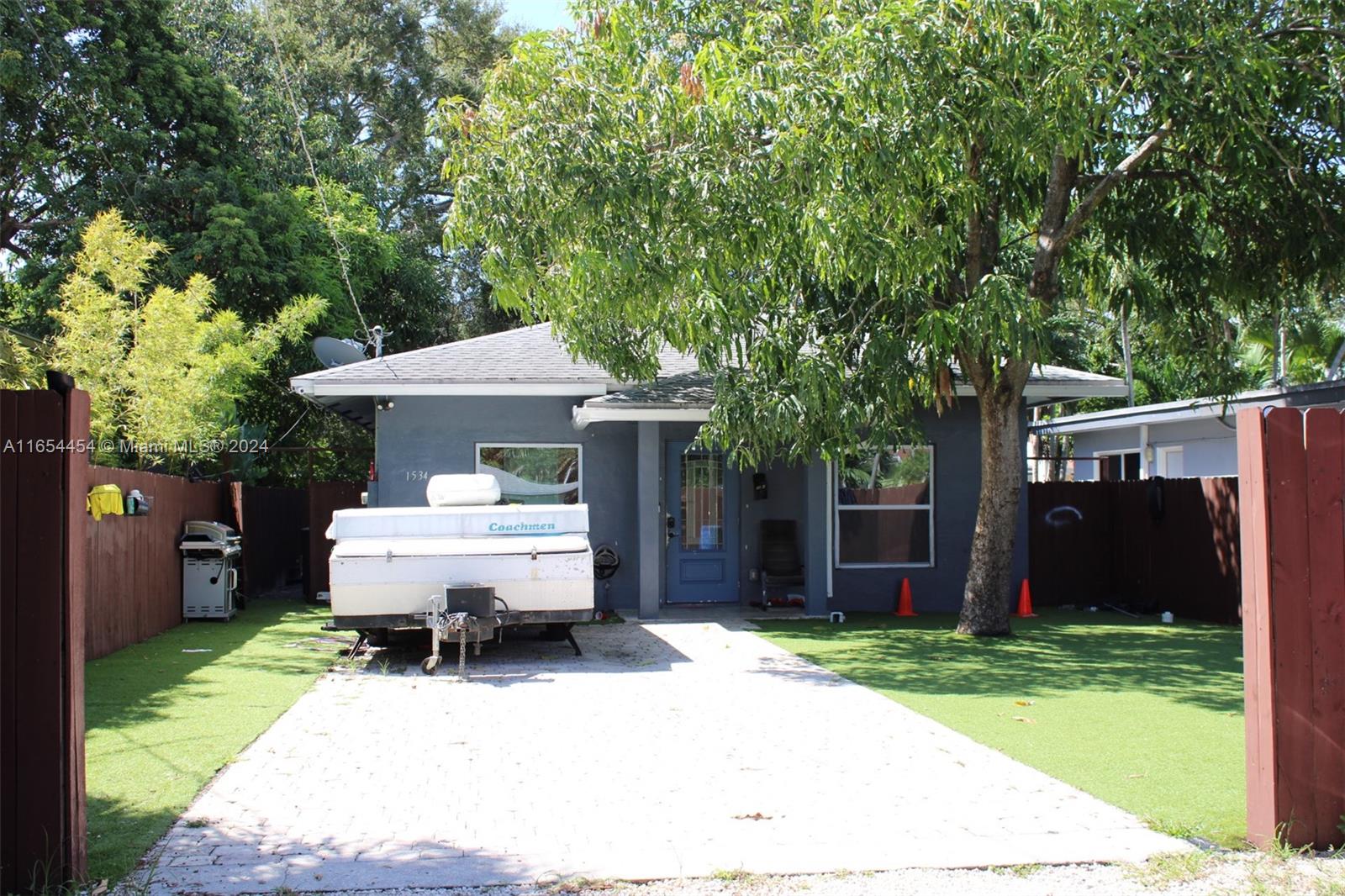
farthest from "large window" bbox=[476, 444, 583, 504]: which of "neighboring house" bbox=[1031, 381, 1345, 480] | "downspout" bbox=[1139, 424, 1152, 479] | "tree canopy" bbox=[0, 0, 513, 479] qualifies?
"downspout" bbox=[1139, 424, 1152, 479]

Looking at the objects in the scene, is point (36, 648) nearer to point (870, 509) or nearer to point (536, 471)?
point (536, 471)

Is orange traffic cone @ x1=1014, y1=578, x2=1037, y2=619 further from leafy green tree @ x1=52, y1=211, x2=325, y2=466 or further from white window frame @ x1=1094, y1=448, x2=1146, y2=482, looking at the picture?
leafy green tree @ x1=52, y1=211, x2=325, y2=466

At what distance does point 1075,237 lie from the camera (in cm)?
1273

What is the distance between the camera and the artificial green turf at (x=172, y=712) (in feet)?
18.1

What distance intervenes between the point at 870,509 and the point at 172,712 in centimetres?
914

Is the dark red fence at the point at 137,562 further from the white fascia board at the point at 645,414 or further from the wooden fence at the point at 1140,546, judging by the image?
the wooden fence at the point at 1140,546

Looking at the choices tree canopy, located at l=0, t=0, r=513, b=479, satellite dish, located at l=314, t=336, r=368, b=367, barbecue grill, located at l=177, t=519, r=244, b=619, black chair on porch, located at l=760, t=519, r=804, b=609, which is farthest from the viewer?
tree canopy, located at l=0, t=0, r=513, b=479

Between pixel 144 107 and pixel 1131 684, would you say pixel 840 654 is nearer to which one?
pixel 1131 684

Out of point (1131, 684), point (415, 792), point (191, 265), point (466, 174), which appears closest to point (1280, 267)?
point (1131, 684)

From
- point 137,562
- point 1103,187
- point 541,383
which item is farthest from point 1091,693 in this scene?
point 137,562

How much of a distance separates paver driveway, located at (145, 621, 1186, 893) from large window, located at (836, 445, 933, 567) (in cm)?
582

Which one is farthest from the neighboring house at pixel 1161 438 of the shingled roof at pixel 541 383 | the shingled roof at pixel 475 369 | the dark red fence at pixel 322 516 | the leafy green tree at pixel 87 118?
the leafy green tree at pixel 87 118

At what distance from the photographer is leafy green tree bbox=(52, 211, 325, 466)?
14305 mm

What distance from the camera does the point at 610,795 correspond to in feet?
19.7
